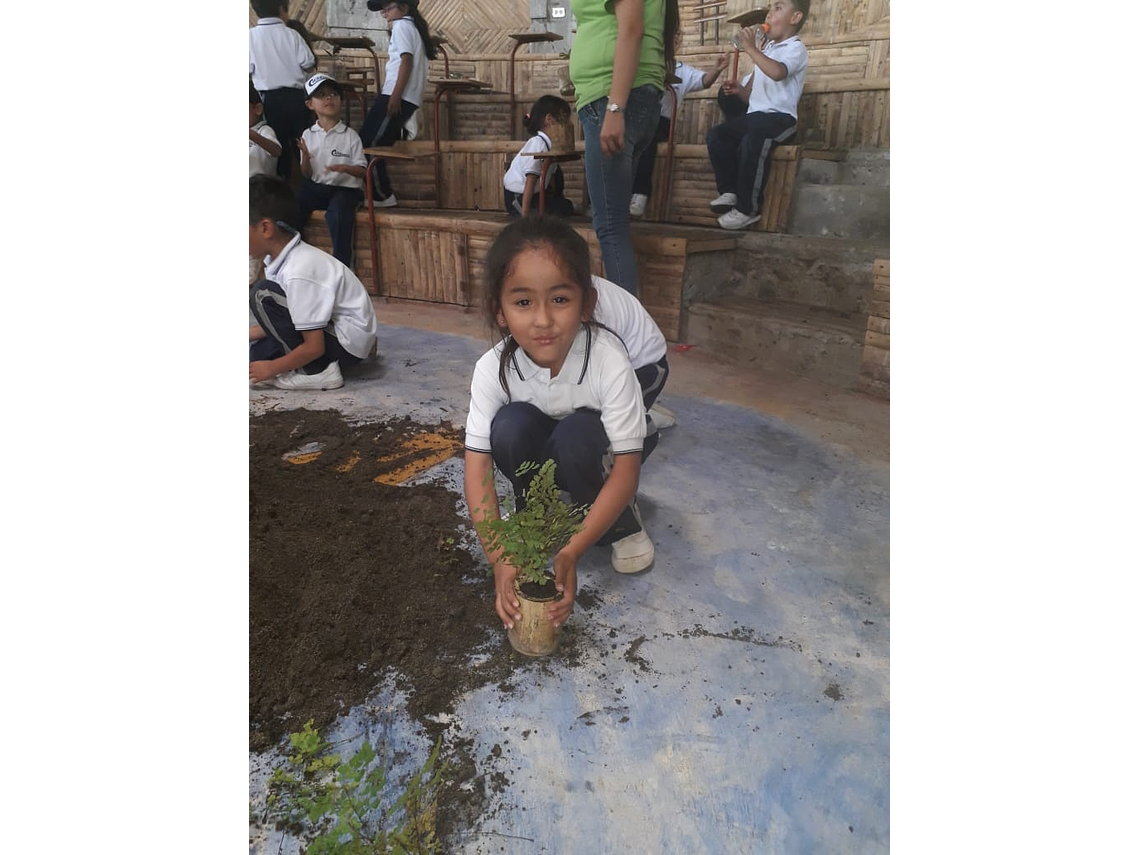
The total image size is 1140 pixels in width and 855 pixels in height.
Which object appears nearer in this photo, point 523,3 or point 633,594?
point 633,594

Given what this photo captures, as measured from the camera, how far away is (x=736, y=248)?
184 centimetres

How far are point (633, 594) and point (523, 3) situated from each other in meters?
0.98

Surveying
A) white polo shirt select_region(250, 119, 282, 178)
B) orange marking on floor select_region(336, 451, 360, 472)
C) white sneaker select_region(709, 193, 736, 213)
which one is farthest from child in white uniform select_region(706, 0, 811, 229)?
white polo shirt select_region(250, 119, 282, 178)

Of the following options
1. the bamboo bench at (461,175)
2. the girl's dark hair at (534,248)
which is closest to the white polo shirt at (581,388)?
the girl's dark hair at (534,248)

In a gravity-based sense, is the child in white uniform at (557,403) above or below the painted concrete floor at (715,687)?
above

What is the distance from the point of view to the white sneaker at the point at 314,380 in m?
1.82

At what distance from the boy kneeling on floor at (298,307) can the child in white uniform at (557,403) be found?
2.78ft

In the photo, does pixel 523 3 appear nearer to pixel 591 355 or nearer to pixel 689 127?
pixel 591 355

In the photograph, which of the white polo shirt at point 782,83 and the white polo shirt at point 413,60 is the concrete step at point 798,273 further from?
the white polo shirt at point 413,60

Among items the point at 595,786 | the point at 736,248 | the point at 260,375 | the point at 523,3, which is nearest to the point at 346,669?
the point at 595,786

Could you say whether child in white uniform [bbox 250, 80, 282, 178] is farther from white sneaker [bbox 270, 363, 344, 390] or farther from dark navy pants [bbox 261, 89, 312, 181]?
white sneaker [bbox 270, 363, 344, 390]

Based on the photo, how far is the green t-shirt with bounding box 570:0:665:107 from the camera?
94 cm

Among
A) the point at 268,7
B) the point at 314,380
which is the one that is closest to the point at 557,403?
the point at 314,380

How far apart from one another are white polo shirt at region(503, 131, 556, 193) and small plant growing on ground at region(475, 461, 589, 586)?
0.52 meters
